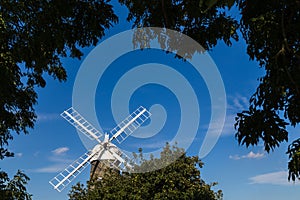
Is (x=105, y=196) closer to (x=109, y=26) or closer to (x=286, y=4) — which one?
(x=109, y=26)

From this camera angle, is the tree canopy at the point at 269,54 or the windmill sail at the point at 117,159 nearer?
the tree canopy at the point at 269,54

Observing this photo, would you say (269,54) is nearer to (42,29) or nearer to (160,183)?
(42,29)

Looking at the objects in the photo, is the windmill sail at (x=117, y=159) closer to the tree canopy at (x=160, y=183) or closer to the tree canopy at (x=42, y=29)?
the tree canopy at (x=160, y=183)

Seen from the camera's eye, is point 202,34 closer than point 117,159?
Yes

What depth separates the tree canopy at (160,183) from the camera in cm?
2031

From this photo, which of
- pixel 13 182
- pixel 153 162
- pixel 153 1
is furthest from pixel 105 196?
pixel 153 1

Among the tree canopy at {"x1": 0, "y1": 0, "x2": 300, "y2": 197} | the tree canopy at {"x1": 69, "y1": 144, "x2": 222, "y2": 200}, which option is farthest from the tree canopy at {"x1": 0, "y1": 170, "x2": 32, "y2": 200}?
the tree canopy at {"x1": 69, "y1": 144, "x2": 222, "y2": 200}

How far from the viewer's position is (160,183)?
69.3 ft

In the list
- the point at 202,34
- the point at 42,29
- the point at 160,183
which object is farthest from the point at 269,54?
the point at 160,183

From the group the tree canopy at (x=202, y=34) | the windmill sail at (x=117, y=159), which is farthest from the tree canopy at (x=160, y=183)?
the tree canopy at (x=202, y=34)

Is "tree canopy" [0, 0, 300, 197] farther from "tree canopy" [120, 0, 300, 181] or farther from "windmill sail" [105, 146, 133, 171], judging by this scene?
"windmill sail" [105, 146, 133, 171]

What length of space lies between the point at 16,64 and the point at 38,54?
1.20 meters

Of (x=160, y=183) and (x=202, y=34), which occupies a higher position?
(x=160, y=183)

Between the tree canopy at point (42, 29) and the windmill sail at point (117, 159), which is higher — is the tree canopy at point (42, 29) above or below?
below
